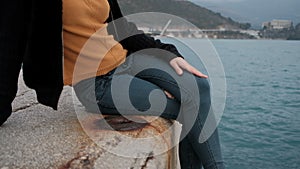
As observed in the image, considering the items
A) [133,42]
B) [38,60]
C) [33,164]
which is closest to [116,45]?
[133,42]

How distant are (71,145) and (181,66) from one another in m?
0.56

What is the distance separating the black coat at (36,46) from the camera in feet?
3.93

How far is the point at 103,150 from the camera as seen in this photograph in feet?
4.03

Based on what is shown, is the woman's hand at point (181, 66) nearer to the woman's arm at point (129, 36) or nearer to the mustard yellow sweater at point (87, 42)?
the woman's arm at point (129, 36)

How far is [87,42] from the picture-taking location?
141 centimetres

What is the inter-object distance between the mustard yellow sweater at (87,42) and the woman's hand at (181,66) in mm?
230

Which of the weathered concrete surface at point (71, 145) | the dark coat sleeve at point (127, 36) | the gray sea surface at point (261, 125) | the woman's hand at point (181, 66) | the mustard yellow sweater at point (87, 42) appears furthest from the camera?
the gray sea surface at point (261, 125)

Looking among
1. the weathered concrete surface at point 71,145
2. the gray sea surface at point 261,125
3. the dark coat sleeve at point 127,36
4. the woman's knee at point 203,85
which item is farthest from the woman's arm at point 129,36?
the gray sea surface at point 261,125

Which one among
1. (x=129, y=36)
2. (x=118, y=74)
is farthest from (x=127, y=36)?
(x=118, y=74)

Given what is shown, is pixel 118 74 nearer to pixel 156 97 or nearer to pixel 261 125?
pixel 156 97

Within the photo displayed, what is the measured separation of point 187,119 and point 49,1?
69cm

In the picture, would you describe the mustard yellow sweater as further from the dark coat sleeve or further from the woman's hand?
the woman's hand

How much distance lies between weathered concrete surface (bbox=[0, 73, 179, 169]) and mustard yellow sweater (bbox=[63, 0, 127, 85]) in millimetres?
213

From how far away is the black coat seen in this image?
3.93 feet
